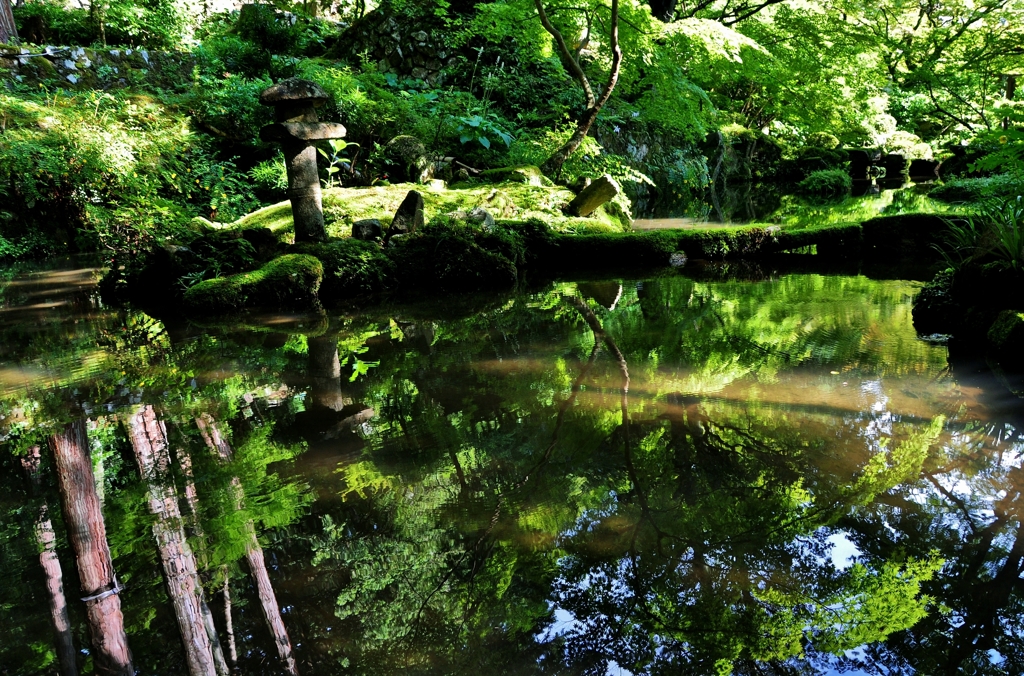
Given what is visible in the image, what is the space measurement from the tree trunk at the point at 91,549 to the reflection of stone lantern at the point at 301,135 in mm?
4419

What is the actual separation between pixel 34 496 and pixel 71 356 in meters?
2.99

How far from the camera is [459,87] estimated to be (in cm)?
1594

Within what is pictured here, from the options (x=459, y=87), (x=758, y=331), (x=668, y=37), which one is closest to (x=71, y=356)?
(x=758, y=331)

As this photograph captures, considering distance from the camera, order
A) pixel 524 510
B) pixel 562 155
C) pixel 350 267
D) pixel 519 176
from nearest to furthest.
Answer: pixel 524 510 → pixel 350 267 → pixel 519 176 → pixel 562 155

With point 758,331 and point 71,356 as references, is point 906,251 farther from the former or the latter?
point 71,356

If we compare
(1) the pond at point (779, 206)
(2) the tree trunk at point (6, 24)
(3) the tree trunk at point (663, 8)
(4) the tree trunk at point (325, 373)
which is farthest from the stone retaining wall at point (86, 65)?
(4) the tree trunk at point (325, 373)

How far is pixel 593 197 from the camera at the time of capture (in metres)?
10.3

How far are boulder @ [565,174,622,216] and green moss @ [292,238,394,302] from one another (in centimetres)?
338

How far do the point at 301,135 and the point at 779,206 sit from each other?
11118 mm

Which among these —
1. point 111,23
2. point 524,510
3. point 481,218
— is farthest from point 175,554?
point 111,23

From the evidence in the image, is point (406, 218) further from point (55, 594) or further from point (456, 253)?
point (55, 594)

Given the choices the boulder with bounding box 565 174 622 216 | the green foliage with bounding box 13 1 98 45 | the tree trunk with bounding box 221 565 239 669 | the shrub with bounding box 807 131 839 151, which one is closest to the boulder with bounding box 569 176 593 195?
the boulder with bounding box 565 174 622 216

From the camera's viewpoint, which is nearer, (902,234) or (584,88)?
(902,234)

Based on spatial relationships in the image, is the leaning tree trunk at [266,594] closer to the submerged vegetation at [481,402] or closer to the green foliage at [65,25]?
the submerged vegetation at [481,402]
